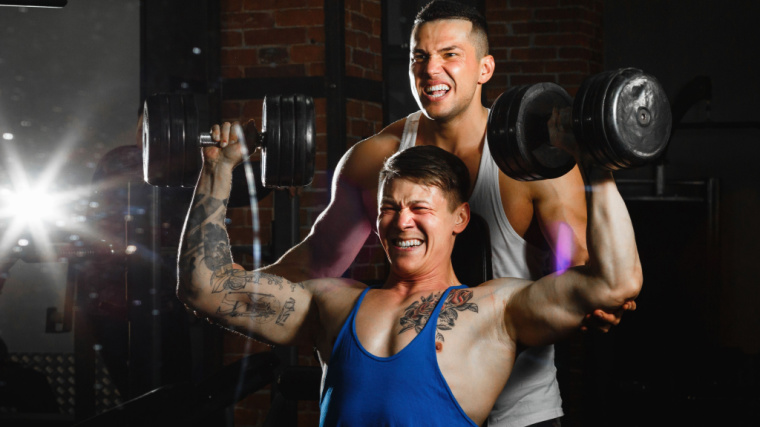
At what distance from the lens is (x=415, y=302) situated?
167 centimetres

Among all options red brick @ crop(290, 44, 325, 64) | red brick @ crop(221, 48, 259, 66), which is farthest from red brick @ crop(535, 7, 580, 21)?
red brick @ crop(221, 48, 259, 66)

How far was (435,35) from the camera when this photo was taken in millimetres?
1875

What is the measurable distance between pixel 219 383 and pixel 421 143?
0.97 m

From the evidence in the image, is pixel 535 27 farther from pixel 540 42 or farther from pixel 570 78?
pixel 570 78

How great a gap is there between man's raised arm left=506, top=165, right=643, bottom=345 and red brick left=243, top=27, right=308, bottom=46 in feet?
8.23

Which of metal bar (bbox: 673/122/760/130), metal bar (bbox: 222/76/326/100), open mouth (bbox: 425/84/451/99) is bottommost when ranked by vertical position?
open mouth (bbox: 425/84/451/99)

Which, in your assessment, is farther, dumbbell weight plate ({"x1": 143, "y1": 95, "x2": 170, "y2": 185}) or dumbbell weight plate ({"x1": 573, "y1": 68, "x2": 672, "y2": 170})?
dumbbell weight plate ({"x1": 143, "y1": 95, "x2": 170, "y2": 185})

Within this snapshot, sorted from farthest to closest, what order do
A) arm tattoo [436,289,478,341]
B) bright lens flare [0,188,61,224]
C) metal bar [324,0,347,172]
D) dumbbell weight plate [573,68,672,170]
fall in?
1. bright lens flare [0,188,61,224]
2. metal bar [324,0,347,172]
3. arm tattoo [436,289,478,341]
4. dumbbell weight plate [573,68,672,170]

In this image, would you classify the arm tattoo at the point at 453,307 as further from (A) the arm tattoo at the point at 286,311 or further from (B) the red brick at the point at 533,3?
(B) the red brick at the point at 533,3

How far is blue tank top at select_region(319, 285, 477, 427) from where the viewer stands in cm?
148

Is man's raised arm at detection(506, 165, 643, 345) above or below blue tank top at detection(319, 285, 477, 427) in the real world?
above

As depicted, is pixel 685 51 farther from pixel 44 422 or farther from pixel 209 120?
pixel 44 422

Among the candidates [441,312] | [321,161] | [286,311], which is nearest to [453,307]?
[441,312]

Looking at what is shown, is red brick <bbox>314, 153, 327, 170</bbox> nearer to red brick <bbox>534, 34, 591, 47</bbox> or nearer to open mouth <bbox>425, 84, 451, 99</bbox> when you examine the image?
red brick <bbox>534, 34, 591, 47</bbox>
